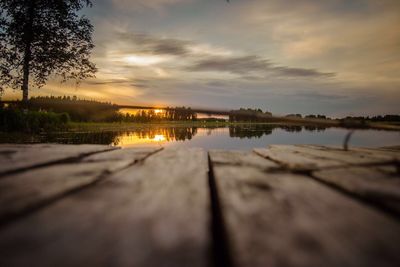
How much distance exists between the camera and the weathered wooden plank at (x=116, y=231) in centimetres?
55

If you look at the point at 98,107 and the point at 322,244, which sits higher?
the point at 98,107

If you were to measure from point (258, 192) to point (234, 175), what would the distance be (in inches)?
13.5

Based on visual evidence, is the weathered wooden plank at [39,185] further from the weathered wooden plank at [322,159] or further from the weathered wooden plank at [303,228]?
the weathered wooden plank at [322,159]

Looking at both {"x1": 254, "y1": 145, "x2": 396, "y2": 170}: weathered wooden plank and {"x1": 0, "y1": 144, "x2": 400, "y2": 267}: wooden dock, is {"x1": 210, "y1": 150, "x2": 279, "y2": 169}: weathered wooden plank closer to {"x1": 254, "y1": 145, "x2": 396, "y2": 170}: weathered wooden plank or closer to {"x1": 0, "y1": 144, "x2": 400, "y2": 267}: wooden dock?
{"x1": 254, "y1": 145, "x2": 396, "y2": 170}: weathered wooden plank

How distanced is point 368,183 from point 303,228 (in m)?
0.69

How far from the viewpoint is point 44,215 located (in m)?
0.78

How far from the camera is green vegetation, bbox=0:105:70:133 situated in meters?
17.0

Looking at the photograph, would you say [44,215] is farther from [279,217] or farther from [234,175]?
[234,175]

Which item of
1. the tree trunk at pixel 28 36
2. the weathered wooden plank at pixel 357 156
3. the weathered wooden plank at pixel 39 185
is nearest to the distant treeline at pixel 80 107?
the weathered wooden plank at pixel 39 185

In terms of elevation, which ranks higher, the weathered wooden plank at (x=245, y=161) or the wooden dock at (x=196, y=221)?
the wooden dock at (x=196, y=221)

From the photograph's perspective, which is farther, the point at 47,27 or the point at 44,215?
the point at 47,27

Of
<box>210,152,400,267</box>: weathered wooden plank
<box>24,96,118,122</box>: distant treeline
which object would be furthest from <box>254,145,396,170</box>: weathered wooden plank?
<box>24,96,118,122</box>: distant treeline

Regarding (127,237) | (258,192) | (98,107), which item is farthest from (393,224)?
(98,107)

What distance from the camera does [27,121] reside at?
19.0m
